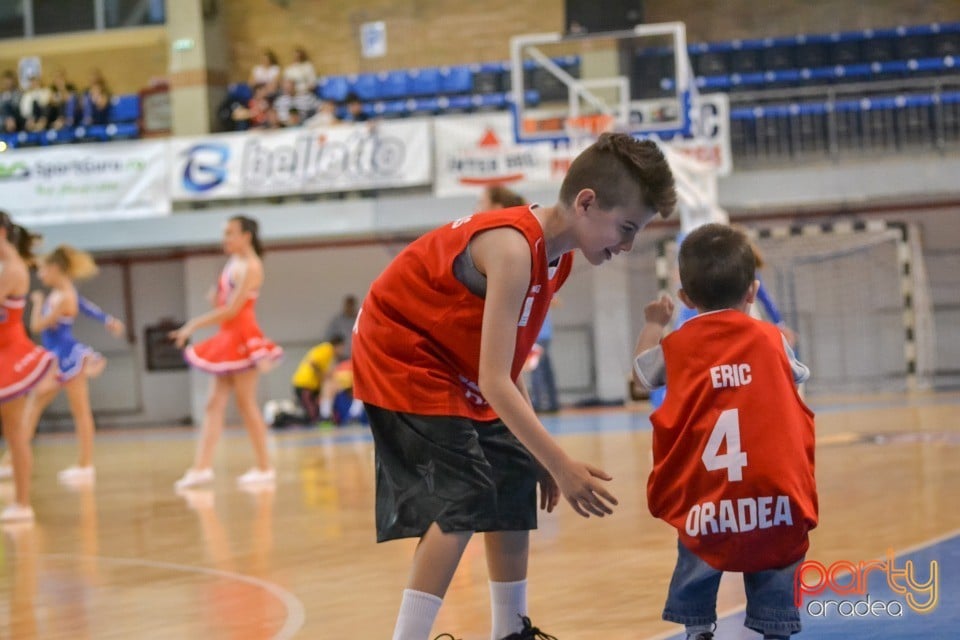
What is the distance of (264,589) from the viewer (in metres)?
5.16

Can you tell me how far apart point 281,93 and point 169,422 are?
5.19 m

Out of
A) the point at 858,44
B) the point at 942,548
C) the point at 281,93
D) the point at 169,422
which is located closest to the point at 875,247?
the point at 858,44

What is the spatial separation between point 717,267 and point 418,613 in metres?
1.12

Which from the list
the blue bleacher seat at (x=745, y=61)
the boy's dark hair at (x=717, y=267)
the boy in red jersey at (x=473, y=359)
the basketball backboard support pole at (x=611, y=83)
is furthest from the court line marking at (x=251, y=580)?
the blue bleacher seat at (x=745, y=61)

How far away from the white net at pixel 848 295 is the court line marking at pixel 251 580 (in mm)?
11450

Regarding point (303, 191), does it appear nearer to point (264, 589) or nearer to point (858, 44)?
point (858, 44)

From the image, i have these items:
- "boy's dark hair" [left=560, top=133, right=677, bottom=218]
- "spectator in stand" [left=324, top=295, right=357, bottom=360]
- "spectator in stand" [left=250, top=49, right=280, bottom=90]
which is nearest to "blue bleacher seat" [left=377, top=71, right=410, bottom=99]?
"spectator in stand" [left=250, top=49, right=280, bottom=90]

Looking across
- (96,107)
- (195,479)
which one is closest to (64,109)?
(96,107)

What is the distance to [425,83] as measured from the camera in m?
18.1

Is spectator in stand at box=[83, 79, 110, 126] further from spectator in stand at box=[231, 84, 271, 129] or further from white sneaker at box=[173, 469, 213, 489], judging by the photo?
white sneaker at box=[173, 469, 213, 489]

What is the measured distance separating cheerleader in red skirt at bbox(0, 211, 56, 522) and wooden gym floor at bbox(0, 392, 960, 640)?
516 mm

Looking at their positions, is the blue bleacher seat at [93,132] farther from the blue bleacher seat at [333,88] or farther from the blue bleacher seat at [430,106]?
the blue bleacher seat at [430,106]

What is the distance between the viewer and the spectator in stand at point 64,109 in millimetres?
18922

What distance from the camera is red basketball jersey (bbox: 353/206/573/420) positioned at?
3.16m
